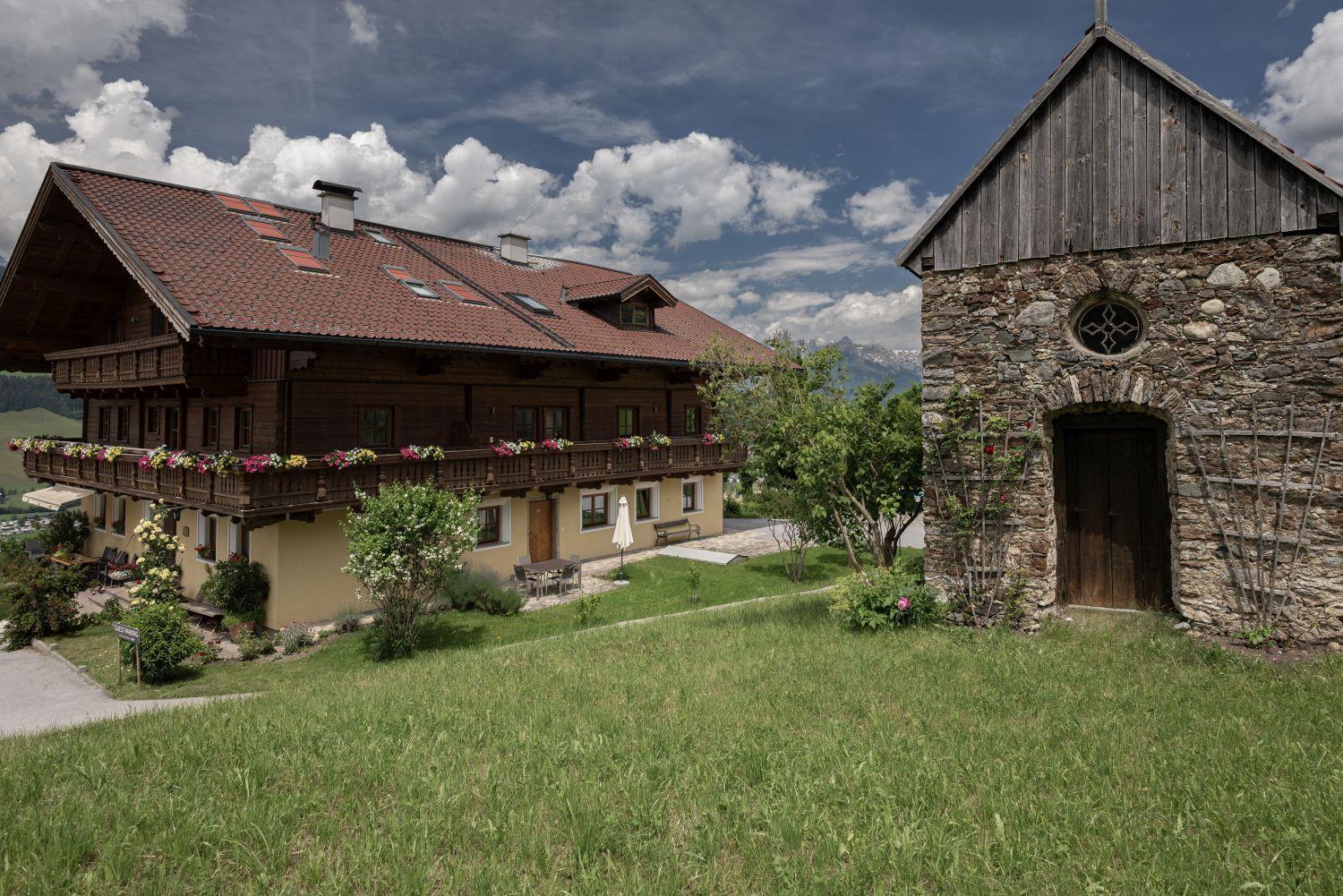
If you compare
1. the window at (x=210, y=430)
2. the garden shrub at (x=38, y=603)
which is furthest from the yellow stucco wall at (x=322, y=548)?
the garden shrub at (x=38, y=603)

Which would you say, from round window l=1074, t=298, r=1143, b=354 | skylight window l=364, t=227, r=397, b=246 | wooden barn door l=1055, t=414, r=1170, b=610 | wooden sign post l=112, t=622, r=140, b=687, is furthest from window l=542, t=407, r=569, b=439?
round window l=1074, t=298, r=1143, b=354

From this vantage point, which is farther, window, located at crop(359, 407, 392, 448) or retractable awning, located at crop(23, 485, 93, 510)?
retractable awning, located at crop(23, 485, 93, 510)

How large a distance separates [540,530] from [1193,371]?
17.1m

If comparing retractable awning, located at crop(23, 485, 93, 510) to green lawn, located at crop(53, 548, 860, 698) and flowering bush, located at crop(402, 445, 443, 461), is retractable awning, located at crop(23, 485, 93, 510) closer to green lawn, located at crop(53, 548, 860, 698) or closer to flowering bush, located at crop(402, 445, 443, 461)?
green lawn, located at crop(53, 548, 860, 698)

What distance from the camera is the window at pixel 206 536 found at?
57.1 feet

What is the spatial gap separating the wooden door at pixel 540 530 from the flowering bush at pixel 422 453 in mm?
4338

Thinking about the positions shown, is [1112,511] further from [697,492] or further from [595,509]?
[697,492]

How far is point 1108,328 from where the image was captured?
8633 millimetres

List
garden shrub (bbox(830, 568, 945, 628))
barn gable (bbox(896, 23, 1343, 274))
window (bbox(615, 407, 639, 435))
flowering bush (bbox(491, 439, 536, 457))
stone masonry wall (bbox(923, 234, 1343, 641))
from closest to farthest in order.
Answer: stone masonry wall (bbox(923, 234, 1343, 641)) < barn gable (bbox(896, 23, 1343, 274)) < garden shrub (bbox(830, 568, 945, 628)) < flowering bush (bbox(491, 439, 536, 457)) < window (bbox(615, 407, 639, 435))

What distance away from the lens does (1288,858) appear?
12.3 feet

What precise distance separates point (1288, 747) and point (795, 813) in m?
3.80

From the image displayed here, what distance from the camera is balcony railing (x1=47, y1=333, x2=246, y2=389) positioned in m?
15.1

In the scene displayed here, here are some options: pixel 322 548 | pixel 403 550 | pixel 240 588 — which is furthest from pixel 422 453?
pixel 240 588

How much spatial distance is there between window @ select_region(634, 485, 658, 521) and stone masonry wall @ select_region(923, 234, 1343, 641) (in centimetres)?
1618
